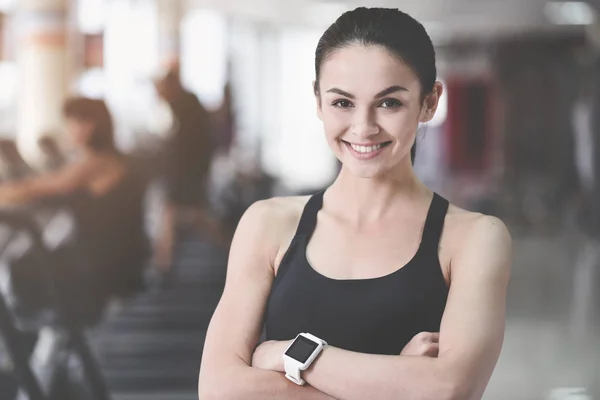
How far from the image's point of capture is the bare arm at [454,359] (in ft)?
3.67

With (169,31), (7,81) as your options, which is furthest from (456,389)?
(169,31)

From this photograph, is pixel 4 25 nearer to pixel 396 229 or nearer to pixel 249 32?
pixel 249 32

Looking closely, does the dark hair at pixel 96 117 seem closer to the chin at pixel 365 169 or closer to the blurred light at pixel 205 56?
the blurred light at pixel 205 56

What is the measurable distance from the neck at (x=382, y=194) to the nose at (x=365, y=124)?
112 mm

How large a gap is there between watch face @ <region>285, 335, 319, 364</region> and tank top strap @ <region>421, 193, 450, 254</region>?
0.70 feet

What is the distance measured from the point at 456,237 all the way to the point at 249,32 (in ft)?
10.0

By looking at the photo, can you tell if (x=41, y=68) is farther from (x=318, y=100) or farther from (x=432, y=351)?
(x=432, y=351)

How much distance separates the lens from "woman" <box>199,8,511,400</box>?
3.72ft

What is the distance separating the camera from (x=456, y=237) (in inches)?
47.1

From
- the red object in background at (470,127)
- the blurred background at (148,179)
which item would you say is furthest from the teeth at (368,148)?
the red object in background at (470,127)

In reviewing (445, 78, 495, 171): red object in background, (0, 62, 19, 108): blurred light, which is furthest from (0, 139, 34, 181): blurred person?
(445, 78, 495, 171): red object in background

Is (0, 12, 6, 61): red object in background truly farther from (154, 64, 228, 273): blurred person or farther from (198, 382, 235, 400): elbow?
(198, 382, 235, 400): elbow

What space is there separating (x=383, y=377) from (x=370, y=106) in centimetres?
37

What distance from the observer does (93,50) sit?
3.31m
